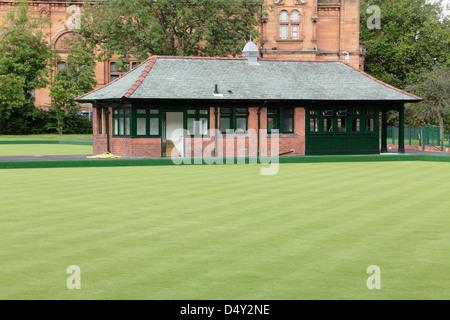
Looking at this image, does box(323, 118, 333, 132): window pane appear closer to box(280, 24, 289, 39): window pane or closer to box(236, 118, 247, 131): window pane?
box(236, 118, 247, 131): window pane

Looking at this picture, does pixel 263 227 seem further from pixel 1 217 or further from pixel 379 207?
pixel 1 217

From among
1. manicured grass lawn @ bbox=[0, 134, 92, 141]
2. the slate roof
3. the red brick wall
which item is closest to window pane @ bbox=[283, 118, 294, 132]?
the red brick wall

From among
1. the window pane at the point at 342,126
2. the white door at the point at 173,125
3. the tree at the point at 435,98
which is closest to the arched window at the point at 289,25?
the tree at the point at 435,98

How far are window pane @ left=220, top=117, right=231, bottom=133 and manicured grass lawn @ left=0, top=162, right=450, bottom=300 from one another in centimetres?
1386

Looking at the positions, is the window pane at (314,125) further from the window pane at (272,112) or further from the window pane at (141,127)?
the window pane at (141,127)

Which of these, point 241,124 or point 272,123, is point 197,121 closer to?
point 241,124

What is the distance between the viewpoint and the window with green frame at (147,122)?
1170 inches

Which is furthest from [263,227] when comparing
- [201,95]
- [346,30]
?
[346,30]

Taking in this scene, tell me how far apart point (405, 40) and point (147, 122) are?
38.2 m

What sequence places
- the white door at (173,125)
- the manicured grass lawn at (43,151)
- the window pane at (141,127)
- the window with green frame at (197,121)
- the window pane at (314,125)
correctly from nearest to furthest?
the window pane at (141,127) < the window with green frame at (197,121) < the white door at (173,125) < the window pane at (314,125) < the manicured grass lawn at (43,151)

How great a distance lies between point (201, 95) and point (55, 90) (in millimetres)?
27414

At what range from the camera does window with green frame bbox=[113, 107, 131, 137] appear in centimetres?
3003

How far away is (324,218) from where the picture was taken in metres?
11.2

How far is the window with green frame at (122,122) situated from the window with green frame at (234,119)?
439 centimetres
